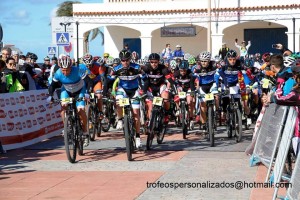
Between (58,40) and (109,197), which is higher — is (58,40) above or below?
above

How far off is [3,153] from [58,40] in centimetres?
990

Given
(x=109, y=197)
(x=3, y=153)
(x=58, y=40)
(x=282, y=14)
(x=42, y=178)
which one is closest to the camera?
(x=109, y=197)

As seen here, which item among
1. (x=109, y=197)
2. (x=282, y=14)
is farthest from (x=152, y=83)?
(x=282, y=14)

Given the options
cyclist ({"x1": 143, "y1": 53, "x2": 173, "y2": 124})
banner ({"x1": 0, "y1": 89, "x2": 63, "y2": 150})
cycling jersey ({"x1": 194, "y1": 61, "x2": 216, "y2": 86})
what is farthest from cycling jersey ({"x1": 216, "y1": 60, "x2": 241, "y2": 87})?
banner ({"x1": 0, "y1": 89, "x2": 63, "y2": 150})

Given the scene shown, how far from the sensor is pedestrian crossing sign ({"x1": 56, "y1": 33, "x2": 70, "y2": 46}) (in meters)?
22.4

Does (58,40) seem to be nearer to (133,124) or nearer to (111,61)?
(111,61)

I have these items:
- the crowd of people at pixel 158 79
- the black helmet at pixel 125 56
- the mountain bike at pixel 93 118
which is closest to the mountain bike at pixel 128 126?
the crowd of people at pixel 158 79

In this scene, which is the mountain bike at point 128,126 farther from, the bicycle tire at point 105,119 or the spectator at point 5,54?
the spectator at point 5,54

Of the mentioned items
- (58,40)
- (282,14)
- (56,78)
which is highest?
(282,14)

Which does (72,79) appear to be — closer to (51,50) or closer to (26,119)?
(26,119)

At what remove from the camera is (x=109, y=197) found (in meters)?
8.69

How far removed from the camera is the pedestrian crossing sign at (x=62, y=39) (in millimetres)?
22391

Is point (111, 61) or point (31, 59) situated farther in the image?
point (31, 59)

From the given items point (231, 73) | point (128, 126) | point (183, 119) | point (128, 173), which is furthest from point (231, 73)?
point (128, 173)
